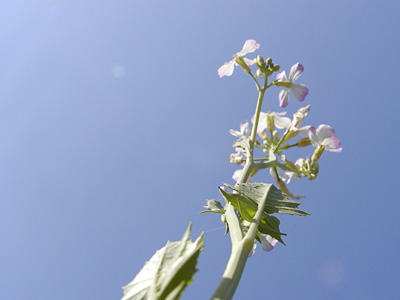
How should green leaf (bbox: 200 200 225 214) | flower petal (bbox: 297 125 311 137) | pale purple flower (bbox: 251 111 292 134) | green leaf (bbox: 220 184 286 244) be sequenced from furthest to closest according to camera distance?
pale purple flower (bbox: 251 111 292 134) → flower petal (bbox: 297 125 311 137) → green leaf (bbox: 200 200 225 214) → green leaf (bbox: 220 184 286 244)

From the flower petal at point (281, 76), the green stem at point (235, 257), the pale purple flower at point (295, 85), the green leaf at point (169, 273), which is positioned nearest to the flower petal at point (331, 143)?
the pale purple flower at point (295, 85)

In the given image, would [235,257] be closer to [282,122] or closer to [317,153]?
[317,153]

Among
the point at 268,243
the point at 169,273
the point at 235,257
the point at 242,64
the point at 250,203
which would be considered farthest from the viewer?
the point at 242,64

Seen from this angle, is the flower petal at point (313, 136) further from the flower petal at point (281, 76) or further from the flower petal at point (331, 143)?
the flower petal at point (281, 76)

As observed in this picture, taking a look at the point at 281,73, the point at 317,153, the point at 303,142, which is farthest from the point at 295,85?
the point at 317,153

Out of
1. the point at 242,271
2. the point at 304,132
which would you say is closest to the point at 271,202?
the point at 242,271

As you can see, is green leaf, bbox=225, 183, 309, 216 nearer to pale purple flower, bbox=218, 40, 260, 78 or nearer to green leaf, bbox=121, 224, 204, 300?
green leaf, bbox=121, 224, 204, 300

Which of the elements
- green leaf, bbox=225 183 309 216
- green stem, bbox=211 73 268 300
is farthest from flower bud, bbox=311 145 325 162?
green stem, bbox=211 73 268 300
